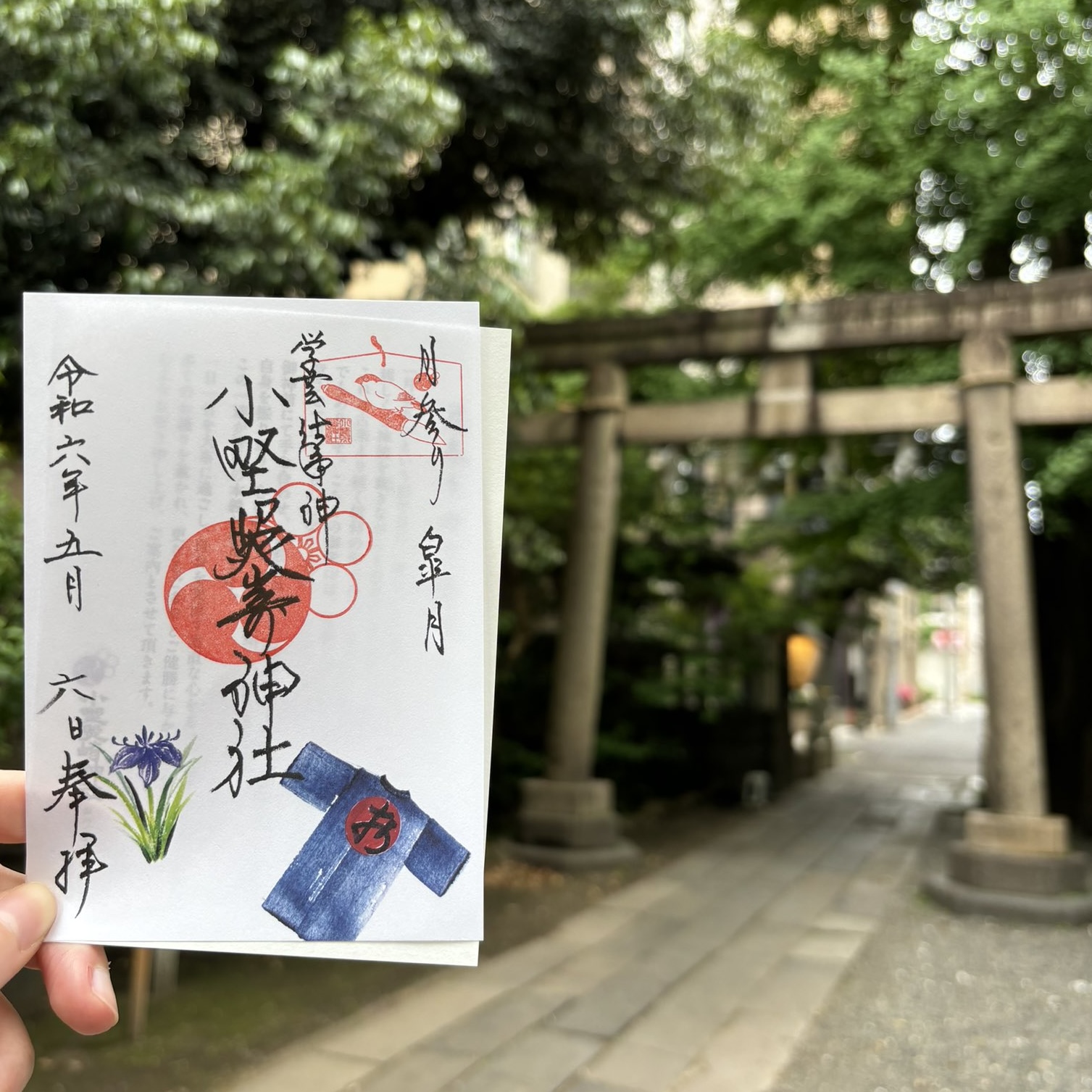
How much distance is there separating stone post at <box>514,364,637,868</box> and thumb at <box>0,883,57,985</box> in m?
7.33

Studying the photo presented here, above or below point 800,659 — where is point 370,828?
above

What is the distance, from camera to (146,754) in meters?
1.13

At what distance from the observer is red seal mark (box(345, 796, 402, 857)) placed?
112 cm

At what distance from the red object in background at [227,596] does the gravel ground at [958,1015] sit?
3990 mm

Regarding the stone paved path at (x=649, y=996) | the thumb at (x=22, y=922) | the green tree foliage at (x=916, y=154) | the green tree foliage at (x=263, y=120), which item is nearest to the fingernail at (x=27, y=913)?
the thumb at (x=22, y=922)

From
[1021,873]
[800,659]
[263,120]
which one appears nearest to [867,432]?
[1021,873]

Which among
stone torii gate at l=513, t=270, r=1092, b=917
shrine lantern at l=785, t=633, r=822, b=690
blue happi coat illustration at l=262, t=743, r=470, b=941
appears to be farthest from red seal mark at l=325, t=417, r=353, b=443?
shrine lantern at l=785, t=633, r=822, b=690

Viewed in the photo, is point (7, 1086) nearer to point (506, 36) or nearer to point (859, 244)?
point (506, 36)

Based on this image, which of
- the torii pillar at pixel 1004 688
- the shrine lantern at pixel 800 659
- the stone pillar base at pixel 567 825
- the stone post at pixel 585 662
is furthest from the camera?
the shrine lantern at pixel 800 659

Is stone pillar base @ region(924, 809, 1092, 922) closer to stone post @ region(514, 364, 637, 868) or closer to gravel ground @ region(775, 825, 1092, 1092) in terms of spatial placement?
gravel ground @ region(775, 825, 1092, 1092)

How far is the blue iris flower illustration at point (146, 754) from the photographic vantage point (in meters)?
1.12

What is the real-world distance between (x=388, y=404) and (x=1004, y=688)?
22.9ft

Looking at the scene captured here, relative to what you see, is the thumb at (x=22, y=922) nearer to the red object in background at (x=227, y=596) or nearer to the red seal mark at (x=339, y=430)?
the red object in background at (x=227, y=596)

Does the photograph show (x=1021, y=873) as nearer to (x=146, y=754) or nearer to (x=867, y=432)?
(x=867, y=432)
